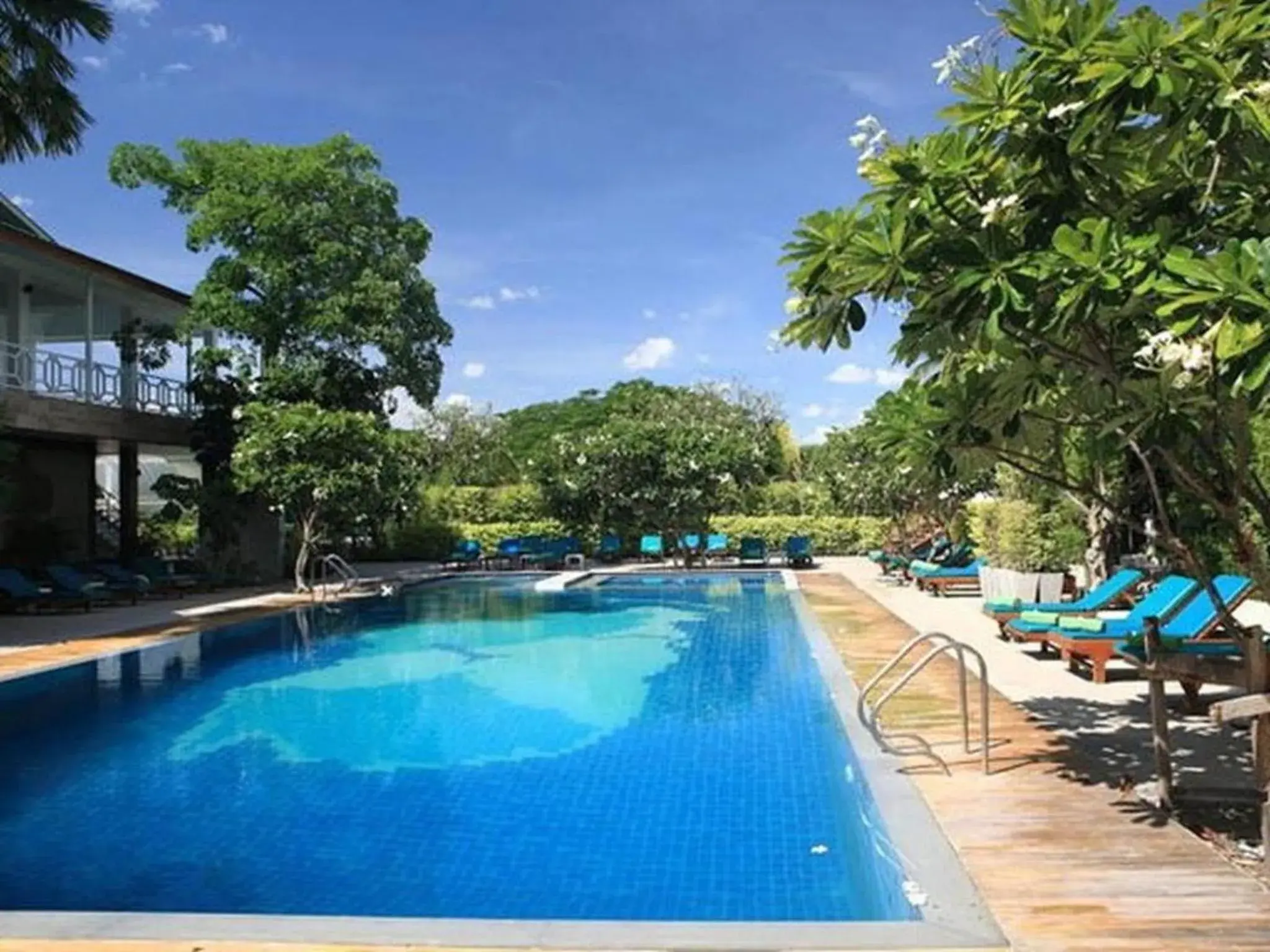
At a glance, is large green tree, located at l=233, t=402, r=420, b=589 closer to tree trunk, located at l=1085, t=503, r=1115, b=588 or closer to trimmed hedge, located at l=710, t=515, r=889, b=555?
tree trunk, located at l=1085, t=503, r=1115, b=588

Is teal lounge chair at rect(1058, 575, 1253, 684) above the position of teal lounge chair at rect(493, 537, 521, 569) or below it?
below

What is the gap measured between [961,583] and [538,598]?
9104mm

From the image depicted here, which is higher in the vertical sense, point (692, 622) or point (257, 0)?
point (257, 0)

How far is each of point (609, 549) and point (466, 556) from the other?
14.3 ft

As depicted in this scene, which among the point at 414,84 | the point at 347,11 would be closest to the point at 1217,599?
the point at 347,11

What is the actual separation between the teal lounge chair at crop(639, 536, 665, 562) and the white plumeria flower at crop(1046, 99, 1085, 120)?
88.4 ft

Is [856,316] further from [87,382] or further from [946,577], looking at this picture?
[87,382]

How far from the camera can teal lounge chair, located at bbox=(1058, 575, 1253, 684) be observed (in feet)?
33.3

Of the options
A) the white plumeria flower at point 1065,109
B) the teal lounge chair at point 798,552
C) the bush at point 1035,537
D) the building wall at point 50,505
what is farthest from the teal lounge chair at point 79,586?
the white plumeria flower at point 1065,109

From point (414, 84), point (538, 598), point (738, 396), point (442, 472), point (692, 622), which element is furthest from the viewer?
point (738, 396)

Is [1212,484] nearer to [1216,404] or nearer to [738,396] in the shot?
[1216,404]

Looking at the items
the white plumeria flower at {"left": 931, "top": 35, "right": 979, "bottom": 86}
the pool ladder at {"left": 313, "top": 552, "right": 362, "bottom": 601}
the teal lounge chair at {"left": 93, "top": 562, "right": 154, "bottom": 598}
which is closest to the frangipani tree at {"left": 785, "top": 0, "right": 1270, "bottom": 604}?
the white plumeria flower at {"left": 931, "top": 35, "right": 979, "bottom": 86}

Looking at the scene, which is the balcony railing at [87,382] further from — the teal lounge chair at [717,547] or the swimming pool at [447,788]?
the teal lounge chair at [717,547]

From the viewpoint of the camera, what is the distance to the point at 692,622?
1938cm
